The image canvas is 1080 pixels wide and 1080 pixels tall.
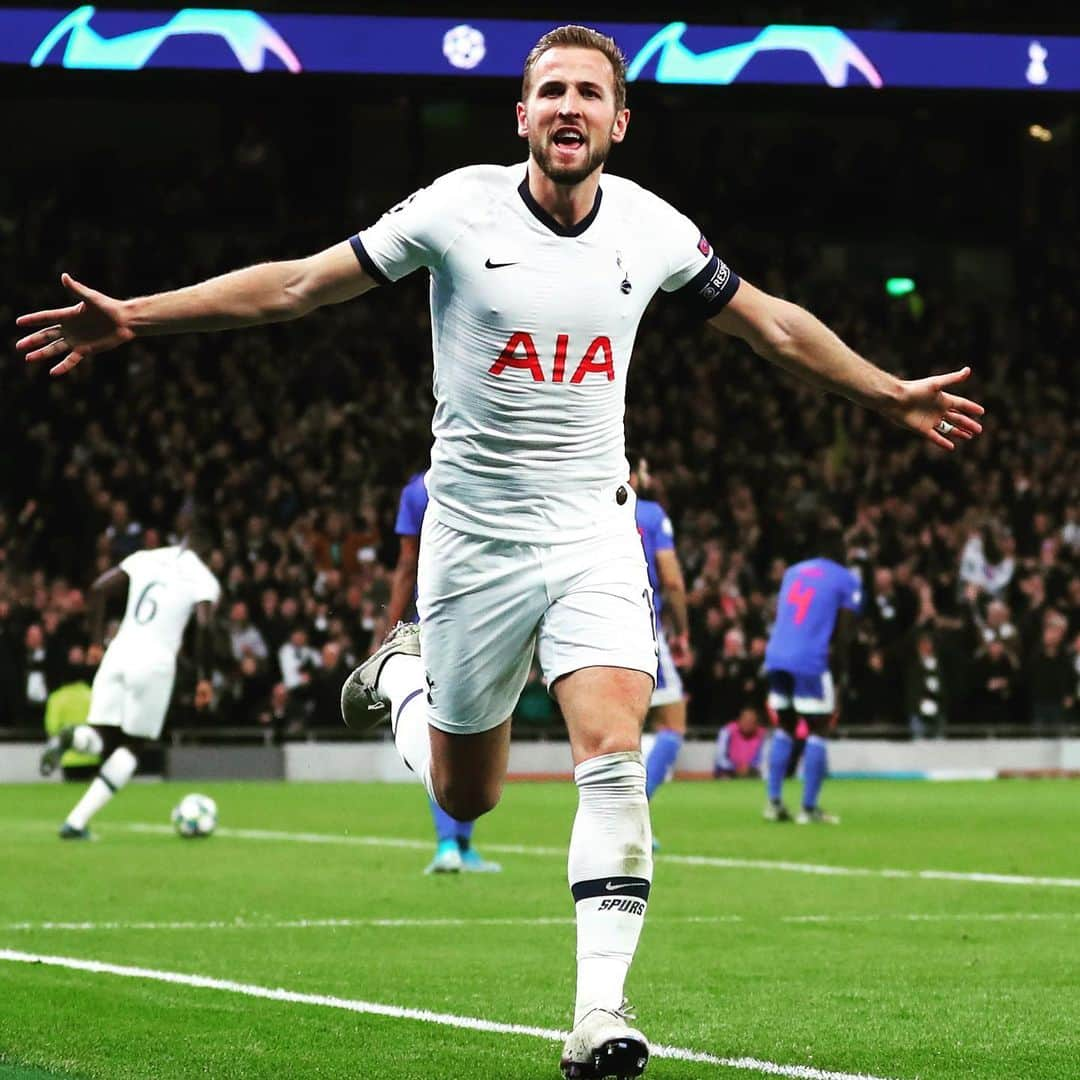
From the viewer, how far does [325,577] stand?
1033 inches

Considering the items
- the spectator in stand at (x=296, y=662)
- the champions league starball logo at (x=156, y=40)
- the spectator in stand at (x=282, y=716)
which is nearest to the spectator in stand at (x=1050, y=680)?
the spectator in stand at (x=296, y=662)

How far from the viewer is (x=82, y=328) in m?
5.85

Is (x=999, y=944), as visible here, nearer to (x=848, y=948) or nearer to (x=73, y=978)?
(x=848, y=948)

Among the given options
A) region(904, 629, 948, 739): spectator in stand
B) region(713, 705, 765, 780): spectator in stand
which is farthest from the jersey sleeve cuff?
region(904, 629, 948, 739): spectator in stand

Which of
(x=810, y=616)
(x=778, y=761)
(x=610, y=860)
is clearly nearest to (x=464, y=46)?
(x=810, y=616)

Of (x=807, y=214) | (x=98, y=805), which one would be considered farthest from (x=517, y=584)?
(x=807, y=214)

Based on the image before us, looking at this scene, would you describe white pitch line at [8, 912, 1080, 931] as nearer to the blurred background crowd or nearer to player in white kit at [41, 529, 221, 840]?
player in white kit at [41, 529, 221, 840]

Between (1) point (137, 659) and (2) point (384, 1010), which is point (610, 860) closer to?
(2) point (384, 1010)

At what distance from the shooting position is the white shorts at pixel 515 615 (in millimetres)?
6184

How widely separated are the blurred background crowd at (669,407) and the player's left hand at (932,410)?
12450mm

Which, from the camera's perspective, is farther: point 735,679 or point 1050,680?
point 1050,680

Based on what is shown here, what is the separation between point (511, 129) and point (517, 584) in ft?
101

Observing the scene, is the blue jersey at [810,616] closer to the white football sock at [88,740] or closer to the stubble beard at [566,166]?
the white football sock at [88,740]

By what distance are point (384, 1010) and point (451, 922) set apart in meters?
3.06
